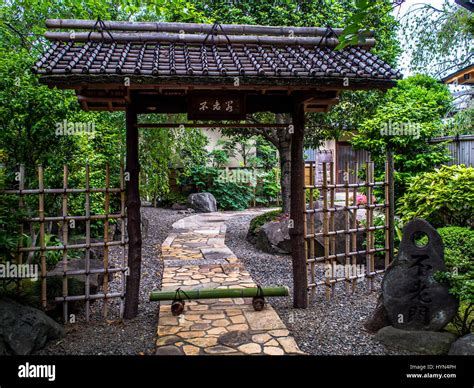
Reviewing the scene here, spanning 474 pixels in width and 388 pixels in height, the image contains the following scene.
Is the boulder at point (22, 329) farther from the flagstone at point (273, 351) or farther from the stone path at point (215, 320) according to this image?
the flagstone at point (273, 351)

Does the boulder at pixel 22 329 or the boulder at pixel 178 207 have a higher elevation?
the boulder at pixel 178 207

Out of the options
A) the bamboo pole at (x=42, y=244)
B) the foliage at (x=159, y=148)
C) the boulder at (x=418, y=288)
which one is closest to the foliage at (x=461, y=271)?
the boulder at (x=418, y=288)

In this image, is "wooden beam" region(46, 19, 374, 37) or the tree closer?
"wooden beam" region(46, 19, 374, 37)

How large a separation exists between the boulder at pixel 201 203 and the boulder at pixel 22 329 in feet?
42.9

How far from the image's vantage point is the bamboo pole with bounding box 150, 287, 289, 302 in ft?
17.8

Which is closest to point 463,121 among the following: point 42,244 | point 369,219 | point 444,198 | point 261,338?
point 444,198

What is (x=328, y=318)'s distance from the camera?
5.40m

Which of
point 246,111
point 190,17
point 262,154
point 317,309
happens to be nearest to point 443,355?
point 317,309

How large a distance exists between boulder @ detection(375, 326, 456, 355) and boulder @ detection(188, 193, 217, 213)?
13547 millimetres

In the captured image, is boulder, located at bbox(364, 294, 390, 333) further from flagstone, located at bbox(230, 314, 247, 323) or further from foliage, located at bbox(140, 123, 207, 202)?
foliage, located at bbox(140, 123, 207, 202)

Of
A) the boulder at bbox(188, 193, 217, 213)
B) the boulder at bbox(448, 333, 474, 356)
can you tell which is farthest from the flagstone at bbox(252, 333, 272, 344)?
the boulder at bbox(188, 193, 217, 213)

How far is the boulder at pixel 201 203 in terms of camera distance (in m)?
17.8
